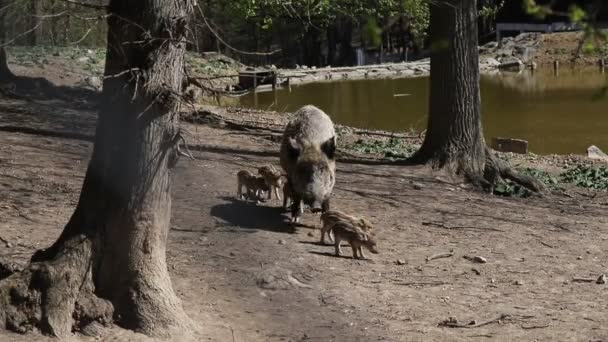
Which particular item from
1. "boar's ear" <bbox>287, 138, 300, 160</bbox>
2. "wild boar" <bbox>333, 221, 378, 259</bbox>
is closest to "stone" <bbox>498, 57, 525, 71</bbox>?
"boar's ear" <bbox>287, 138, 300, 160</bbox>

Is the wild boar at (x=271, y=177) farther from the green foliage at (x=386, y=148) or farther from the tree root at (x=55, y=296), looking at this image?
the tree root at (x=55, y=296)

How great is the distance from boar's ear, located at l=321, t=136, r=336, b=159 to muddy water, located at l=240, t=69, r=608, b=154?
7.73 m

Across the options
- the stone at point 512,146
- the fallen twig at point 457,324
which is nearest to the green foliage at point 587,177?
the stone at point 512,146

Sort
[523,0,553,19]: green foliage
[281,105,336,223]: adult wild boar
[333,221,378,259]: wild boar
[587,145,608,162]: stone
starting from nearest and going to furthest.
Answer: [523,0,553,19]: green foliage < [333,221,378,259]: wild boar < [281,105,336,223]: adult wild boar < [587,145,608,162]: stone

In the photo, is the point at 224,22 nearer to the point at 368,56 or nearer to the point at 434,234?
the point at 368,56

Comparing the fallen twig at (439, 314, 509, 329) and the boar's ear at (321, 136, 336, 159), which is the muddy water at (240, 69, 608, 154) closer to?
the boar's ear at (321, 136, 336, 159)

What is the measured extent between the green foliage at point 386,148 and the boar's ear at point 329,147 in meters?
4.06

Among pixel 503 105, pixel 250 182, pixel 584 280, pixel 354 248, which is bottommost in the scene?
pixel 584 280

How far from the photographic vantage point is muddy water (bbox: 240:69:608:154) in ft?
74.4

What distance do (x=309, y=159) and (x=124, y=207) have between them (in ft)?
13.0

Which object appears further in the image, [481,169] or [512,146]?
[512,146]

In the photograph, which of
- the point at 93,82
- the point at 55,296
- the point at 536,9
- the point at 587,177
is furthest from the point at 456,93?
the point at 93,82

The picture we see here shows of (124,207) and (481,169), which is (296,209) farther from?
(481,169)

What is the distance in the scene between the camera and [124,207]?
686 centimetres
